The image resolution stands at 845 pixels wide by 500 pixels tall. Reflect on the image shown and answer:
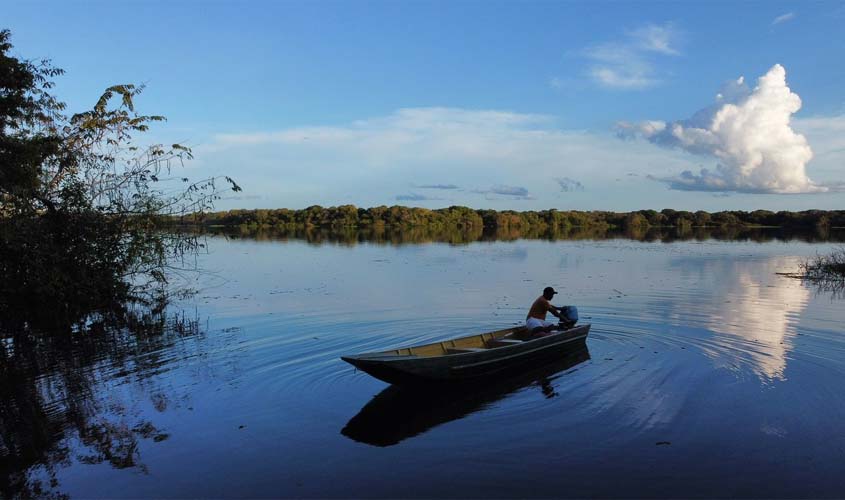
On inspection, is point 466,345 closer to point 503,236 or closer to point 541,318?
point 541,318

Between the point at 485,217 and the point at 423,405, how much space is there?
137 metres

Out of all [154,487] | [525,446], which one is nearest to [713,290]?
[525,446]

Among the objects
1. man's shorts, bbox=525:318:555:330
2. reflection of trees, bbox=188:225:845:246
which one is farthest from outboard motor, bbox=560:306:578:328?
reflection of trees, bbox=188:225:845:246

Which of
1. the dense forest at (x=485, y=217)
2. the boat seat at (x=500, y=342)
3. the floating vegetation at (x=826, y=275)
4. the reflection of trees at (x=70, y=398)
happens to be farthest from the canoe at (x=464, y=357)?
the dense forest at (x=485, y=217)

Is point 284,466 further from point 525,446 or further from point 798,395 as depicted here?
point 798,395

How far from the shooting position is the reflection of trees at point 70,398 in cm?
817

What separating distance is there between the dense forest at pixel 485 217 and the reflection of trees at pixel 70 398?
11196cm

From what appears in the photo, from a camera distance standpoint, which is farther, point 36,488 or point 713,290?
point 713,290

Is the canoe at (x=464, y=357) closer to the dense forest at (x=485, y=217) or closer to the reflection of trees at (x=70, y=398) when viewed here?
the reflection of trees at (x=70, y=398)

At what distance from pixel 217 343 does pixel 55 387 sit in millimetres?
4348

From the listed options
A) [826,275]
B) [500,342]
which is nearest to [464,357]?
[500,342]

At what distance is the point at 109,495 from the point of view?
284 inches

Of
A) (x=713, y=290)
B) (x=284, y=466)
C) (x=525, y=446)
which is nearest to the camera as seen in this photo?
(x=284, y=466)

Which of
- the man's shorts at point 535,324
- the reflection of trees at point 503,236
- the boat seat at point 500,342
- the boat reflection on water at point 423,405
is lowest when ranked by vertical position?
the boat reflection on water at point 423,405
